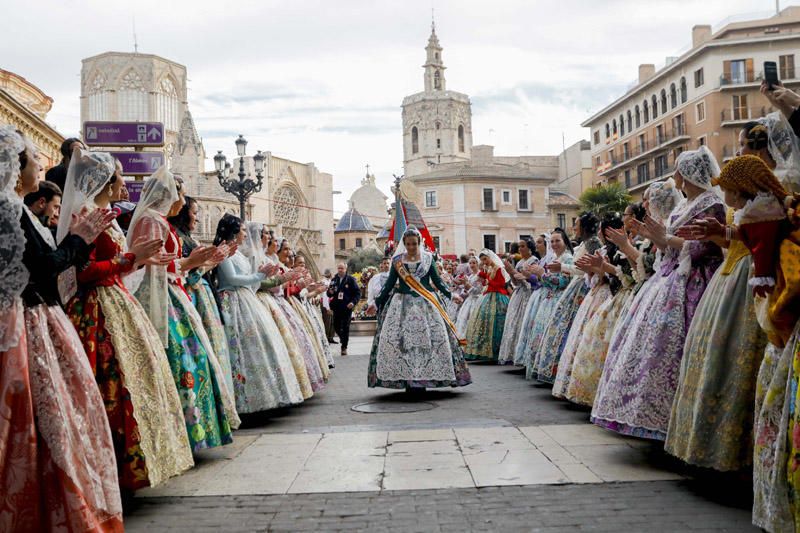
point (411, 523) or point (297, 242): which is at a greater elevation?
point (297, 242)

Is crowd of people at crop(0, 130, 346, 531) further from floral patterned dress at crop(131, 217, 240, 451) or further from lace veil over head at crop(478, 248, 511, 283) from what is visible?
lace veil over head at crop(478, 248, 511, 283)

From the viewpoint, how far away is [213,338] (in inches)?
251

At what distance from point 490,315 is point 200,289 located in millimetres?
7503

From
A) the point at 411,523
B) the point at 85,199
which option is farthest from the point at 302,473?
the point at 85,199

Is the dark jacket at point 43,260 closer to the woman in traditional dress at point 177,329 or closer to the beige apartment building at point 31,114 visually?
the woman in traditional dress at point 177,329

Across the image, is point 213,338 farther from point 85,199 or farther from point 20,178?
point 20,178

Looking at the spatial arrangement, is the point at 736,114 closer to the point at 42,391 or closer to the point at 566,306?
the point at 566,306

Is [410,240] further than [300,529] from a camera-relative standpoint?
Yes

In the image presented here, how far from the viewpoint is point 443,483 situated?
4.67 meters

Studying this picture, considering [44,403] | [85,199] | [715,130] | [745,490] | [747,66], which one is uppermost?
[747,66]

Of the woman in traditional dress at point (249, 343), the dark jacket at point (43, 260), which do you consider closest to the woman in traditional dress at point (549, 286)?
the woman in traditional dress at point (249, 343)

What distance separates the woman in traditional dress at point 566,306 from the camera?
27.7 ft

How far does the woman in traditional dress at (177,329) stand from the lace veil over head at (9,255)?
1.43 m

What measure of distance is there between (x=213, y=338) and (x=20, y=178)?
289 cm
